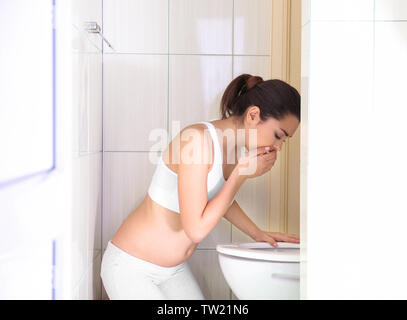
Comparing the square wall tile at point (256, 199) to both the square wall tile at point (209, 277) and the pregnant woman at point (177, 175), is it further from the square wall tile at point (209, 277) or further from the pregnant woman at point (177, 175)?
the pregnant woman at point (177, 175)

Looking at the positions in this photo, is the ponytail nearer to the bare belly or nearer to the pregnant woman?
the pregnant woman

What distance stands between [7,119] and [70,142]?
216mm

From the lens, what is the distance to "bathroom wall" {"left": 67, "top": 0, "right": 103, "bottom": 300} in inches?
50.9

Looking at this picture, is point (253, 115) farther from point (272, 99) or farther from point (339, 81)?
point (339, 81)

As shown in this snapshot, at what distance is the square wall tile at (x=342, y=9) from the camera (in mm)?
1069

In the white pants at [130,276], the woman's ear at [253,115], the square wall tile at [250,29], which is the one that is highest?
the square wall tile at [250,29]

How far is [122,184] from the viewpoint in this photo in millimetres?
1913

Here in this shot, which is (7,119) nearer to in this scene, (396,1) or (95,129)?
(95,129)

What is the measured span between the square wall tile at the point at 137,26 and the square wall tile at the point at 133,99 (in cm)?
4

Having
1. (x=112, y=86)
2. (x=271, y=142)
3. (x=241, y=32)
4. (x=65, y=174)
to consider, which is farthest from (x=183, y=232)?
(x=241, y=32)

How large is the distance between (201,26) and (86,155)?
0.74 meters

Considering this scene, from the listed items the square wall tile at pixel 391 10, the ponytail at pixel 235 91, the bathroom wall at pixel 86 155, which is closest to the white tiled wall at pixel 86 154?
the bathroom wall at pixel 86 155

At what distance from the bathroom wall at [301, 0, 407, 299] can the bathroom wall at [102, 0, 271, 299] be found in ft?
2.71

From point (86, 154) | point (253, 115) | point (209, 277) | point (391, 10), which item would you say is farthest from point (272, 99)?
point (209, 277)
